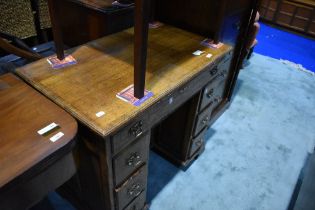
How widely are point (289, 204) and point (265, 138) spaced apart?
67 centimetres

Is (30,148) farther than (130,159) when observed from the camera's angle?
No

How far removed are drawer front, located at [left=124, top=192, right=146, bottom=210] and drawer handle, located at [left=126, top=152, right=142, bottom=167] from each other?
1.00 feet

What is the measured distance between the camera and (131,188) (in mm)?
1348

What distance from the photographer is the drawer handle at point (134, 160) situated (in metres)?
1.20

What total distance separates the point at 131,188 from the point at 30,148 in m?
0.64

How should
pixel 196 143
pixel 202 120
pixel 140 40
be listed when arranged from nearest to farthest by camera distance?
1. pixel 140 40
2. pixel 202 120
3. pixel 196 143

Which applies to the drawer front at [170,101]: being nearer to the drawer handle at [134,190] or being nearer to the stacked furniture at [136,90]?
the stacked furniture at [136,90]

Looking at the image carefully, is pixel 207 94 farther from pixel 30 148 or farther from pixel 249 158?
pixel 30 148

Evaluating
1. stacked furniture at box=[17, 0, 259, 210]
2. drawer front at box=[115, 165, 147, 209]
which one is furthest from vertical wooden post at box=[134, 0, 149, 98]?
drawer front at box=[115, 165, 147, 209]

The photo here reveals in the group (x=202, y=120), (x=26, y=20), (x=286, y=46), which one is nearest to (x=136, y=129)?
(x=202, y=120)

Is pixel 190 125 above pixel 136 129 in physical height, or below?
below

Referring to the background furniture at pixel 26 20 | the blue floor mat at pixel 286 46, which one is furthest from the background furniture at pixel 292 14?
the background furniture at pixel 26 20

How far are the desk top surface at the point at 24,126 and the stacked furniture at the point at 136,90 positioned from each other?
2.0 inches

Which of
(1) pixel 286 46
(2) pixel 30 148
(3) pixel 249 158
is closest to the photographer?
(2) pixel 30 148
